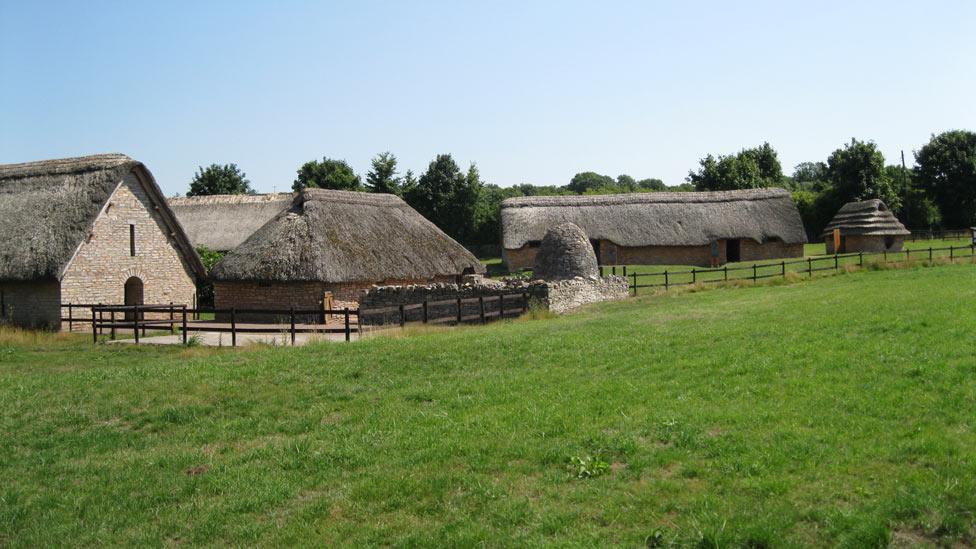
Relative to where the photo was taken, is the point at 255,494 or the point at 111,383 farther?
the point at 111,383

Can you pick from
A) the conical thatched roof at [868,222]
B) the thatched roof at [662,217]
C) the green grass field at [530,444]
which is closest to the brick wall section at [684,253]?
the thatched roof at [662,217]

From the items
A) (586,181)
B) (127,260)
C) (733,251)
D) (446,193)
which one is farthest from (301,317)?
(586,181)

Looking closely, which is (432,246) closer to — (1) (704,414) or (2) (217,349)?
(2) (217,349)

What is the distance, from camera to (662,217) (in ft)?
168

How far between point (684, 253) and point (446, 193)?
23147mm

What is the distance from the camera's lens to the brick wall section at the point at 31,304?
85.3 feet

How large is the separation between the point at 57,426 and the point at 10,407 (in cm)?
156

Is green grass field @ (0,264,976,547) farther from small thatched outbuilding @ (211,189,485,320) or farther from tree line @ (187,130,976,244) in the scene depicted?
tree line @ (187,130,976,244)

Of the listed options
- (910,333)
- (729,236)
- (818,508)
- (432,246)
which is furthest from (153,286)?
(729,236)

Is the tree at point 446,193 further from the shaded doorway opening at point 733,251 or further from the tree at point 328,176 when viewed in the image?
the shaded doorway opening at point 733,251

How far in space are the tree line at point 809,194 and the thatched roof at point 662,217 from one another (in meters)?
13.3

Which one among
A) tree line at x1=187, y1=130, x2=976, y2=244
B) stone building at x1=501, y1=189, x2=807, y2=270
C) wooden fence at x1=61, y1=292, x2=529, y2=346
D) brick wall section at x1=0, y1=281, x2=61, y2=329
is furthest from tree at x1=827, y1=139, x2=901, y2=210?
brick wall section at x1=0, y1=281, x2=61, y2=329

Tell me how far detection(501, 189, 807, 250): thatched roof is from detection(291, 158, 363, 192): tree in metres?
18.2

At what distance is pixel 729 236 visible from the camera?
49.5m
